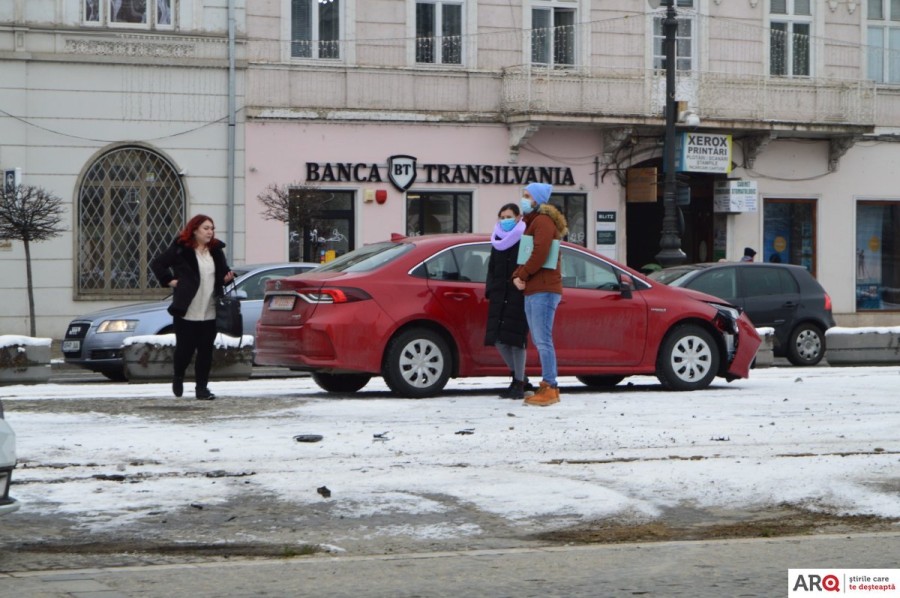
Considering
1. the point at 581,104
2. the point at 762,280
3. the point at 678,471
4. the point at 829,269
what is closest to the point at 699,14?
the point at 581,104

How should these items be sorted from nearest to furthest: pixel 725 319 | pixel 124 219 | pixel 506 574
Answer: pixel 506 574 < pixel 725 319 < pixel 124 219

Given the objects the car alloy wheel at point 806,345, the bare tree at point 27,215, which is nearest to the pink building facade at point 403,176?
the bare tree at point 27,215

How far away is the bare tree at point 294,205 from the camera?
29.5m

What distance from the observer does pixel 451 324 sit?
1407 cm

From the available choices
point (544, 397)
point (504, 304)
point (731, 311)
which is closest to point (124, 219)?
point (731, 311)

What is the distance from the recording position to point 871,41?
3534 centimetres

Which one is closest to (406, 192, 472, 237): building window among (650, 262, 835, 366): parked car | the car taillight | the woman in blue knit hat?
(650, 262, 835, 366): parked car

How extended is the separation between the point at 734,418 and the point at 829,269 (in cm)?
2346

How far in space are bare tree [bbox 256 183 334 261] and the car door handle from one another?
51.1 feet

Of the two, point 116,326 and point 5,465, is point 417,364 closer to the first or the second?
point 116,326

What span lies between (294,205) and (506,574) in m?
23.0

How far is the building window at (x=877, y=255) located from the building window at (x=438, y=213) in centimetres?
933

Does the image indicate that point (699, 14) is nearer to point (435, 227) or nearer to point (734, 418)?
point (435, 227)

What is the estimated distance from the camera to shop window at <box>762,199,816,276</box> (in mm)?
34719
